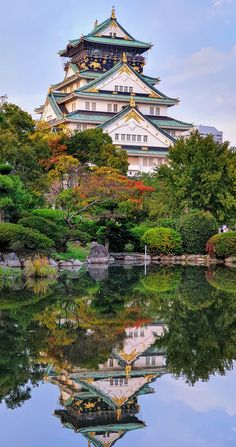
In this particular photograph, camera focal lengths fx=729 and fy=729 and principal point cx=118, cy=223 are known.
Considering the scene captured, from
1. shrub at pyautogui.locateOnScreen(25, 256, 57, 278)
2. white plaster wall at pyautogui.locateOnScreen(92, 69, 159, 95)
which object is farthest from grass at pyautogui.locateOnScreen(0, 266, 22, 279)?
white plaster wall at pyautogui.locateOnScreen(92, 69, 159, 95)

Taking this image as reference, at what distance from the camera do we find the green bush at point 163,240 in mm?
31125

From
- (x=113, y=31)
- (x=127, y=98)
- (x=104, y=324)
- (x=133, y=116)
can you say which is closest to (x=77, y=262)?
(x=104, y=324)

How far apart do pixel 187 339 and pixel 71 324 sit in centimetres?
207

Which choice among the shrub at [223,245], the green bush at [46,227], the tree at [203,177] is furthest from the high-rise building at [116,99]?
the green bush at [46,227]

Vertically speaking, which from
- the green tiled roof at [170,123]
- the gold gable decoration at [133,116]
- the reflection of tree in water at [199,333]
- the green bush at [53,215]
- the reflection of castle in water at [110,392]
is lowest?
the reflection of castle in water at [110,392]

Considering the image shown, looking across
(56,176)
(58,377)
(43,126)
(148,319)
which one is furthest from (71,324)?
(43,126)

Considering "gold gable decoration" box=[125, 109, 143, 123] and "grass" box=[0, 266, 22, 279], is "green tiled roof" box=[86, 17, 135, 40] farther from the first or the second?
"grass" box=[0, 266, 22, 279]

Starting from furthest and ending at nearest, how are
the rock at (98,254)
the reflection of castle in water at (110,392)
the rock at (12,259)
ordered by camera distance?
the rock at (98,254), the rock at (12,259), the reflection of castle in water at (110,392)

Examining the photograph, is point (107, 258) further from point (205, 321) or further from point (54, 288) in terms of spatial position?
point (205, 321)

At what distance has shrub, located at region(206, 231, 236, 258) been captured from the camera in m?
30.0

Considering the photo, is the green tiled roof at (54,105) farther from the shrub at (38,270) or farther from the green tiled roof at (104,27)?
the shrub at (38,270)

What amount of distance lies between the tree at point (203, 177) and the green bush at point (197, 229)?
0.58m

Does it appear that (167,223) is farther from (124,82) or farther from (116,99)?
(124,82)

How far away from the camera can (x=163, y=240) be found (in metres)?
31.2
